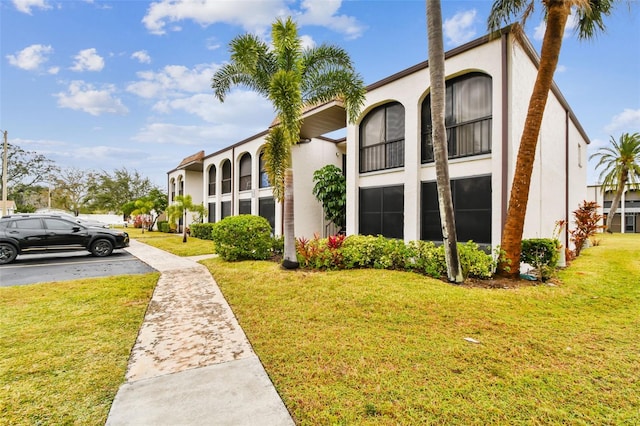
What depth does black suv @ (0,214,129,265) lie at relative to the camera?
1014 centimetres

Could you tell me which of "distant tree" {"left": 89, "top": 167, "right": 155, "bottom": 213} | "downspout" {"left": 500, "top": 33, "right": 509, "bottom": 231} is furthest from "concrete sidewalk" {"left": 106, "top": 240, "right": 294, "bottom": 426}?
"distant tree" {"left": 89, "top": 167, "right": 155, "bottom": 213}

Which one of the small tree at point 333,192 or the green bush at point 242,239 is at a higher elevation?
the small tree at point 333,192

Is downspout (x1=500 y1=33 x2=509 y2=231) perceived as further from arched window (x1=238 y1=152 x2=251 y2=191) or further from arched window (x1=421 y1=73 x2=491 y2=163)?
arched window (x1=238 y1=152 x2=251 y2=191)

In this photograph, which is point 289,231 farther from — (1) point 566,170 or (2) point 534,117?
(1) point 566,170

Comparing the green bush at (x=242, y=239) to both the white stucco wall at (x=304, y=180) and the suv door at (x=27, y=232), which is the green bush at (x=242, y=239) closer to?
the white stucco wall at (x=304, y=180)

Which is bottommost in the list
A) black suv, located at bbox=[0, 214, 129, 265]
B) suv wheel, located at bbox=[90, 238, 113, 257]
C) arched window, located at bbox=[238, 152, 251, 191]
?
suv wheel, located at bbox=[90, 238, 113, 257]

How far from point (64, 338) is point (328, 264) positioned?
245 inches

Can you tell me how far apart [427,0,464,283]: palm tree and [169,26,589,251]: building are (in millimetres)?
1887

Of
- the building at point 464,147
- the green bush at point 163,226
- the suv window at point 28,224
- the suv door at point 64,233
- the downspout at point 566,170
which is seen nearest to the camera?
the building at point 464,147

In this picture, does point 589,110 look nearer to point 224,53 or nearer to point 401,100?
point 401,100

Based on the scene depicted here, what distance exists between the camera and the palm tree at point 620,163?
25.5m

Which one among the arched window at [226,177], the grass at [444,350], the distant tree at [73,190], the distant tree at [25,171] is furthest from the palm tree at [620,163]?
the distant tree at [73,190]

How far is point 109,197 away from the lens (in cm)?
4278

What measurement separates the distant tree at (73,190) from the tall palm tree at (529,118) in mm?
56113
